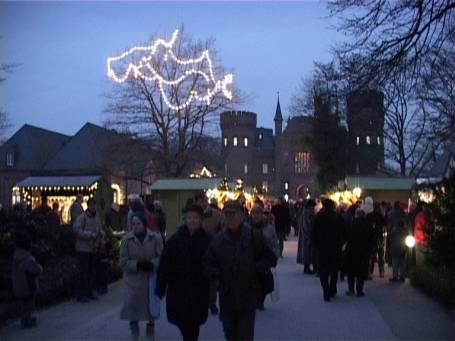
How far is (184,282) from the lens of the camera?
291 inches

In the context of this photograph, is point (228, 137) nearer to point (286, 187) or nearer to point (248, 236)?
point (286, 187)

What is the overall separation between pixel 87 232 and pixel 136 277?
13.6 feet

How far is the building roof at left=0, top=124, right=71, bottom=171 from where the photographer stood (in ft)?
222

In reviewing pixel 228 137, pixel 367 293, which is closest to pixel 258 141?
pixel 228 137

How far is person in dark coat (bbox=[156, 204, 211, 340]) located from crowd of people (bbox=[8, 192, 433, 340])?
1 cm

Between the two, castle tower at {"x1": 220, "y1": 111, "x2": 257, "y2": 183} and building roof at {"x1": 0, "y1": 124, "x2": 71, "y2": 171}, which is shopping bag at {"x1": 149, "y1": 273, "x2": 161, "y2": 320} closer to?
building roof at {"x1": 0, "y1": 124, "x2": 71, "y2": 171}

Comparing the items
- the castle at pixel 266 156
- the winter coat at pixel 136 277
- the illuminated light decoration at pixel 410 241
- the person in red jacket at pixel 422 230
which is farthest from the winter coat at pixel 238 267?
the castle at pixel 266 156

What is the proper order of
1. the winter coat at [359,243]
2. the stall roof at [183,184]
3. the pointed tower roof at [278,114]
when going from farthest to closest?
the pointed tower roof at [278,114] → the stall roof at [183,184] → the winter coat at [359,243]

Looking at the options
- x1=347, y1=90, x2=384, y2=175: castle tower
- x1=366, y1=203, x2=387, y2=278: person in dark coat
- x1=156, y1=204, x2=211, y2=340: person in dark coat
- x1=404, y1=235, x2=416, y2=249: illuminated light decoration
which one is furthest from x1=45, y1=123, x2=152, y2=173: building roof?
x1=156, y1=204, x2=211, y2=340: person in dark coat

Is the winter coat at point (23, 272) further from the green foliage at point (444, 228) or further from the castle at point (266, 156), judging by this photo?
the castle at point (266, 156)

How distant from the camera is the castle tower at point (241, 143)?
394 feet

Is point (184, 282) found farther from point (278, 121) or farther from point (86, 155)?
point (278, 121)

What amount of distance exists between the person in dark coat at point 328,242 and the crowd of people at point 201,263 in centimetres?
2

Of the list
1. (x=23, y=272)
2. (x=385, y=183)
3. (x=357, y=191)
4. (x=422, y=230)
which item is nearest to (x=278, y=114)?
(x=385, y=183)
